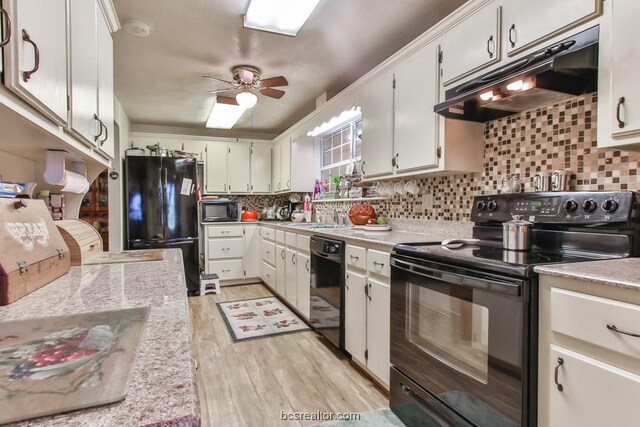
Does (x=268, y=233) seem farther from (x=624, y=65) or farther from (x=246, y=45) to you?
(x=624, y=65)

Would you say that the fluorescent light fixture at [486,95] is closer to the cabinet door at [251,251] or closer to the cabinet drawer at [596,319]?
the cabinet drawer at [596,319]

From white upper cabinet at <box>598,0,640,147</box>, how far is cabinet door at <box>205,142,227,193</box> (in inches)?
183

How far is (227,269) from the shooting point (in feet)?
14.9

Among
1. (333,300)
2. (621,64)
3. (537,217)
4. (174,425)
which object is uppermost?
(621,64)

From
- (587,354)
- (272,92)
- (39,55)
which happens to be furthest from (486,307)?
(272,92)

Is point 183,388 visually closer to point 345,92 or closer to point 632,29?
point 632,29

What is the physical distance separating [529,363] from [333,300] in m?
1.52

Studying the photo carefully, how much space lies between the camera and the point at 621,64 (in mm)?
1181

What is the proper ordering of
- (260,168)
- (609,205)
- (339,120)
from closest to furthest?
1. (609,205)
2. (339,120)
3. (260,168)

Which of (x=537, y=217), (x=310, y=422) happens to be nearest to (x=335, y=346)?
(x=310, y=422)

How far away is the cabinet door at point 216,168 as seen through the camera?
507 centimetres

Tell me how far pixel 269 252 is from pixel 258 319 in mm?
1082

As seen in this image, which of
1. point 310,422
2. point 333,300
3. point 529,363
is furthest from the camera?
point 333,300

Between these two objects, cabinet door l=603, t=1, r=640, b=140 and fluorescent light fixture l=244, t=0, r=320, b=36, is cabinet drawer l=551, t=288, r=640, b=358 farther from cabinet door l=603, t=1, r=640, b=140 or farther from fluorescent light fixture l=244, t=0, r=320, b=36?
fluorescent light fixture l=244, t=0, r=320, b=36
